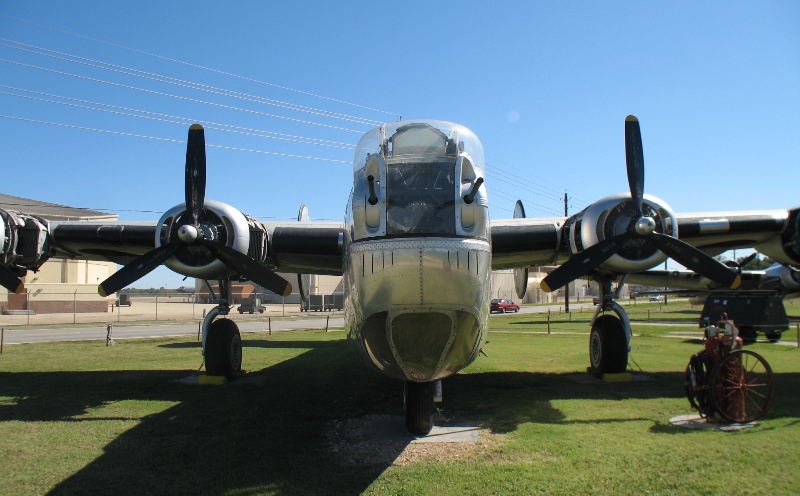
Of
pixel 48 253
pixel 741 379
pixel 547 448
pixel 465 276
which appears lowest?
pixel 547 448

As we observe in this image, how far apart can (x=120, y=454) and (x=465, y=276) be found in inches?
179

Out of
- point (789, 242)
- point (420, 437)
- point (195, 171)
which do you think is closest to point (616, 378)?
point (789, 242)

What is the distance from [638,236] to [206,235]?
7171 mm

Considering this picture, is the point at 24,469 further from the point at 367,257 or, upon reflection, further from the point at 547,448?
the point at 547,448

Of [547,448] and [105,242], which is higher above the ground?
[105,242]

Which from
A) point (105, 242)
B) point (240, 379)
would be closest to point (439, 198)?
point (240, 379)

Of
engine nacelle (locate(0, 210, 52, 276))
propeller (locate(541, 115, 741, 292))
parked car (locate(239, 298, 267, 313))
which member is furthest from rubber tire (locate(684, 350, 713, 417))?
parked car (locate(239, 298, 267, 313))

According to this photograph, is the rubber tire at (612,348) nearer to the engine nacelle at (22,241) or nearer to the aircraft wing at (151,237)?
the aircraft wing at (151,237)

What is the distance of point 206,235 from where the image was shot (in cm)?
947

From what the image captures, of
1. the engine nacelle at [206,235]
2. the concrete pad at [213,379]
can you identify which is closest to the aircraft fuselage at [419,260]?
the engine nacelle at [206,235]

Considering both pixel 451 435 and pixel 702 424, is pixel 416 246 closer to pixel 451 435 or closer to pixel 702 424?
pixel 451 435

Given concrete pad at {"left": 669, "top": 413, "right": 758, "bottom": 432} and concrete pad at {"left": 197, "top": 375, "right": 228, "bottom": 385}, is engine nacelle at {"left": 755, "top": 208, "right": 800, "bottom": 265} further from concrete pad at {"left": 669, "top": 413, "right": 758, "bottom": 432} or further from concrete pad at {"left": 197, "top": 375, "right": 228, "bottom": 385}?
concrete pad at {"left": 197, "top": 375, "right": 228, "bottom": 385}

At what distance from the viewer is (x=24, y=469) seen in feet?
18.8

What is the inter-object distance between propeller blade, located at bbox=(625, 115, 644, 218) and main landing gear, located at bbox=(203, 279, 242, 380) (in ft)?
25.9
